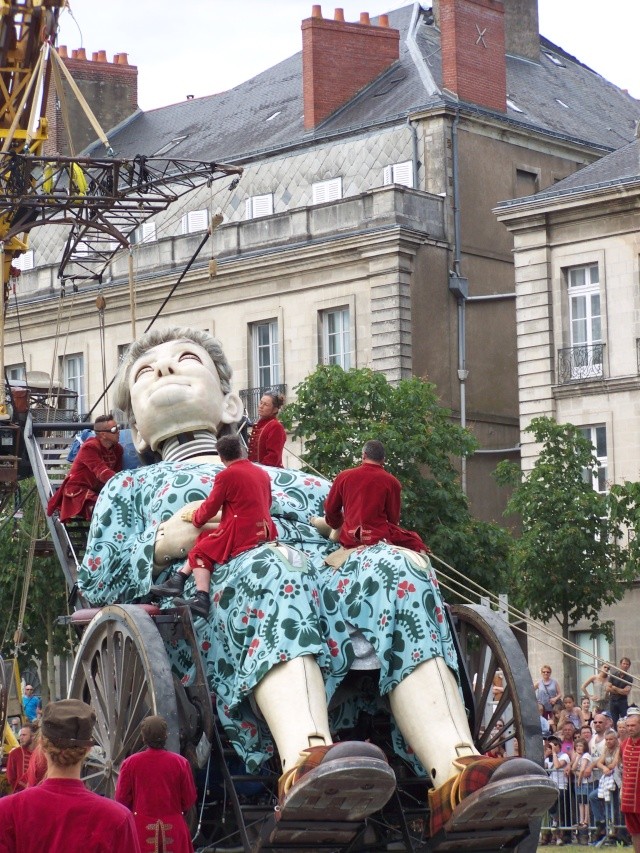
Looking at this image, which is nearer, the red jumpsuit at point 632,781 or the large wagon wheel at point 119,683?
the large wagon wheel at point 119,683

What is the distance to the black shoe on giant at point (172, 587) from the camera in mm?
11102

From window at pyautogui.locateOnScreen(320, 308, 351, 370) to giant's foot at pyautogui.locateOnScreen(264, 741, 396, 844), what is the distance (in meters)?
30.4

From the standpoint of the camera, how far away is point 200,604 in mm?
10781

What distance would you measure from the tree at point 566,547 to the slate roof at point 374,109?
470 inches

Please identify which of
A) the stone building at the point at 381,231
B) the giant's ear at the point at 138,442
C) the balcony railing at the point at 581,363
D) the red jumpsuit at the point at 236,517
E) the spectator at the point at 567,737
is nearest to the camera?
the red jumpsuit at the point at 236,517

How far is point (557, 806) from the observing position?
1958 centimetres

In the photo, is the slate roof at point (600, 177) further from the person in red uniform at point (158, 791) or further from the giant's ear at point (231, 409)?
the person in red uniform at point (158, 791)

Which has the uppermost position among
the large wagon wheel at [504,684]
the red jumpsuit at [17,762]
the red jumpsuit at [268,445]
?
the red jumpsuit at [268,445]

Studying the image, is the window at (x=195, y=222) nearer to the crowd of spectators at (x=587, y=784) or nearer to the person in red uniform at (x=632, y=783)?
the crowd of spectators at (x=587, y=784)

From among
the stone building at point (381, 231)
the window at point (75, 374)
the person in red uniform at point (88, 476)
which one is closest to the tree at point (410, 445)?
the stone building at point (381, 231)

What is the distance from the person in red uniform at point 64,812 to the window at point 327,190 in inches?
1457

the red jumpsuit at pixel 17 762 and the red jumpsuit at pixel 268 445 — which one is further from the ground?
the red jumpsuit at pixel 268 445

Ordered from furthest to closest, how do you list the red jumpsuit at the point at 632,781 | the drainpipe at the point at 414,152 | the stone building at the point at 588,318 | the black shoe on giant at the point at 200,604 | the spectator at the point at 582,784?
the drainpipe at the point at 414,152 < the stone building at the point at 588,318 < the spectator at the point at 582,784 < the red jumpsuit at the point at 632,781 < the black shoe on giant at the point at 200,604

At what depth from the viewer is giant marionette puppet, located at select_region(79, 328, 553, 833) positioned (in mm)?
9961
